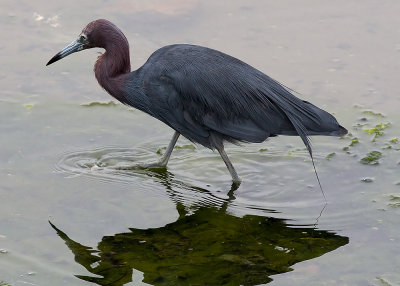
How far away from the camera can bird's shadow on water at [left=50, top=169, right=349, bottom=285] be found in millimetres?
6168

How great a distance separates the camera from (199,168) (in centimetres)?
798

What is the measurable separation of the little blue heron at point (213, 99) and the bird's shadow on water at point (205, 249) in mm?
777

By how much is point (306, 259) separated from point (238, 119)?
1679 millimetres

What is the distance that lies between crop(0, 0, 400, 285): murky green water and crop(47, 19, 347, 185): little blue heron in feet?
1.89

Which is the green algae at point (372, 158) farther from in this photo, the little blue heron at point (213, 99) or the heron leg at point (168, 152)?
the heron leg at point (168, 152)

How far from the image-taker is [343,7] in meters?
11.3

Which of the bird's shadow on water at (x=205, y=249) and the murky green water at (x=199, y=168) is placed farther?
the murky green water at (x=199, y=168)

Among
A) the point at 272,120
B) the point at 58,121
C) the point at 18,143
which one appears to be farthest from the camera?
the point at 58,121

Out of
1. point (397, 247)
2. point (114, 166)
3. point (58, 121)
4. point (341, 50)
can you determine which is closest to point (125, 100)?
point (114, 166)

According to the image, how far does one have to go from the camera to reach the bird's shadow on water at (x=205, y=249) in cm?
617

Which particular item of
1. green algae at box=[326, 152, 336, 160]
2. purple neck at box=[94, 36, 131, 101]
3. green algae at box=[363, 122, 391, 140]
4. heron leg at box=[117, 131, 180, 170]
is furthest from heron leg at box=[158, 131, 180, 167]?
green algae at box=[363, 122, 391, 140]

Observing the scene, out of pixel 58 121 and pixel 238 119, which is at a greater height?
pixel 238 119

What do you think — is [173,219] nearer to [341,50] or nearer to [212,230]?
[212,230]

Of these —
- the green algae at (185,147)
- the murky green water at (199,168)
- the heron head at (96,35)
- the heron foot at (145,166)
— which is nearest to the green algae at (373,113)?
the murky green water at (199,168)
